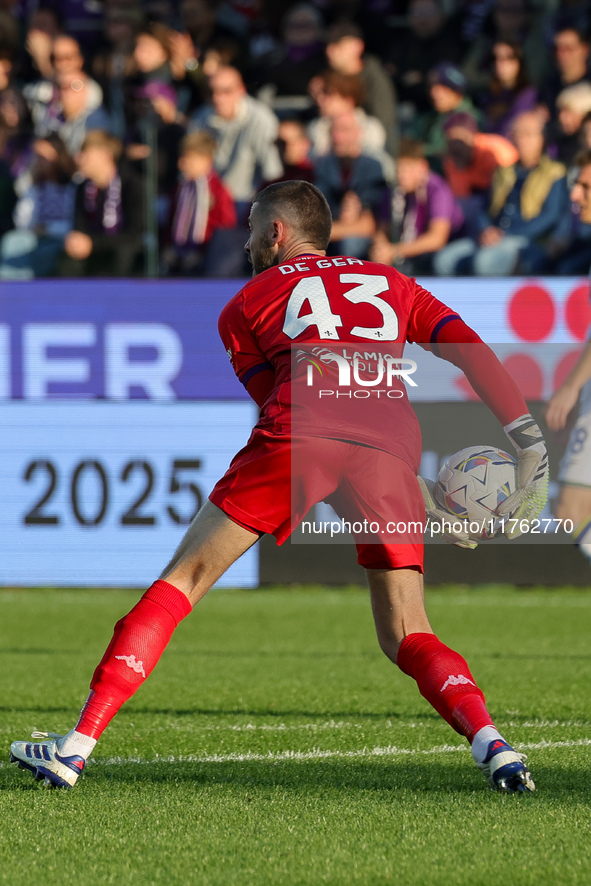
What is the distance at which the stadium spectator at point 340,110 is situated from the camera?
11453 mm

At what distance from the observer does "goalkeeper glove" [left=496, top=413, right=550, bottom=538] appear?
3.82 metres

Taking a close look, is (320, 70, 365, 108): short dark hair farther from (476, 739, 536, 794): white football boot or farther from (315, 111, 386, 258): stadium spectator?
(476, 739, 536, 794): white football boot

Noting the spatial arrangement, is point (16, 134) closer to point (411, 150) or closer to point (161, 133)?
point (161, 133)

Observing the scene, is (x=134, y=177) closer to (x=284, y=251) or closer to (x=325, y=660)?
(x=325, y=660)

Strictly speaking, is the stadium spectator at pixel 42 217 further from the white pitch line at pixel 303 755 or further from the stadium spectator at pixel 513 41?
the white pitch line at pixel 303 755

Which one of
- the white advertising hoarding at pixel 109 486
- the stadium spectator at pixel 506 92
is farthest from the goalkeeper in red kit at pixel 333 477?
the stadium spectator at pixel 506 92

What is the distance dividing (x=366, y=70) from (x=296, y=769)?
29.8ft

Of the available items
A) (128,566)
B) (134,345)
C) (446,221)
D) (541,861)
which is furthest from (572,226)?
(541,861)

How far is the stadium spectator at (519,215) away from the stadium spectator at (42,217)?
3.52 m

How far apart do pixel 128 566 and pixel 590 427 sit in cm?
480

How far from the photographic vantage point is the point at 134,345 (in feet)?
34.2

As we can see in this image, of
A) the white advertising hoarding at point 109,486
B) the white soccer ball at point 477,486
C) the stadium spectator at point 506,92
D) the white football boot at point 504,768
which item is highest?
the stadium spectator at point 506,92

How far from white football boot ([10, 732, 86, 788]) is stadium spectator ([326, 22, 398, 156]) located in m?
8.69

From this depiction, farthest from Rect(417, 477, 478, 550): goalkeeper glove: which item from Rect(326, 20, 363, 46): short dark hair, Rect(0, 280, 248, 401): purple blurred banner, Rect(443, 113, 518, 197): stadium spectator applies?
Rect(326, 20, 363, 46): short dark hair
